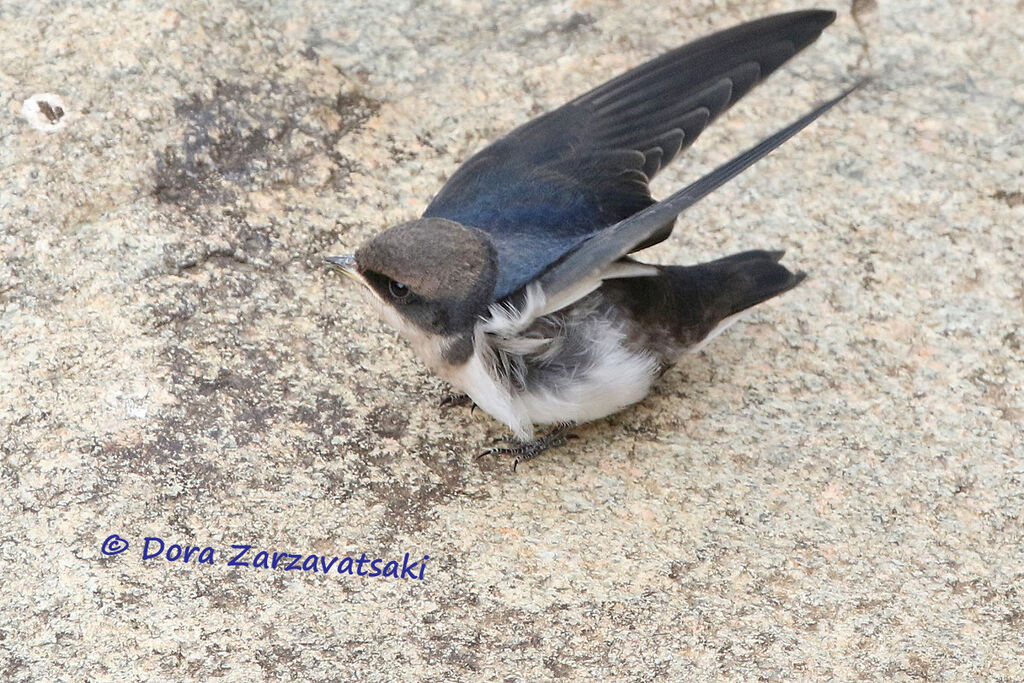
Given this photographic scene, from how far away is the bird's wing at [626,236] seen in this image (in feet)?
10.0

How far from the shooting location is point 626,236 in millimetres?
3113

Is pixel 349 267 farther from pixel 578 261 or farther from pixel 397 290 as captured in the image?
pixel 578 261

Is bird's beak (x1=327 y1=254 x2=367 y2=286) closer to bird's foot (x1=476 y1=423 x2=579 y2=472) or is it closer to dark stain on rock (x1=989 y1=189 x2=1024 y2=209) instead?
bird's foot (x1=476 y1=423 x2=579 y2=472)

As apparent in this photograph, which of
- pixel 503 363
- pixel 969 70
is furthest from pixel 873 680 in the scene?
pixel 969 70

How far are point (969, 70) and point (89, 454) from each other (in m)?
3.56

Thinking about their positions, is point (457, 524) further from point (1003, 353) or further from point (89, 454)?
point (1003, 353)

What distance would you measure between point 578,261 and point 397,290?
54cm

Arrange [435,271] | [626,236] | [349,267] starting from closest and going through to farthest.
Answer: [626,236]
[435,271]
[349,267]

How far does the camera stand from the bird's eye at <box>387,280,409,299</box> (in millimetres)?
3408

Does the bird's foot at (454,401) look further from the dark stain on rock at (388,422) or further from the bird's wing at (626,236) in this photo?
the bird's wing at (626,236)

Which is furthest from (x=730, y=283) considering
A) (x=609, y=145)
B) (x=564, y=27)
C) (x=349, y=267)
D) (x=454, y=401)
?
(x=564, y=27)

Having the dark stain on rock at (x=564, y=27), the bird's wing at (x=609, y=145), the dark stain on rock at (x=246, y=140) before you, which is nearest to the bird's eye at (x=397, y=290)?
the bird's wing at (x=609, y=145)

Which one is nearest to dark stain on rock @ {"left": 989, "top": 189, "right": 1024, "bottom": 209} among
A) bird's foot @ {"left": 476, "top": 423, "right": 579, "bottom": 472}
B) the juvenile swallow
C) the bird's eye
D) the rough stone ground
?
the rough stone ground

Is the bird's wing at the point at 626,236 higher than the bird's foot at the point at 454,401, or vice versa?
the bird's wing at the point at 626,236
